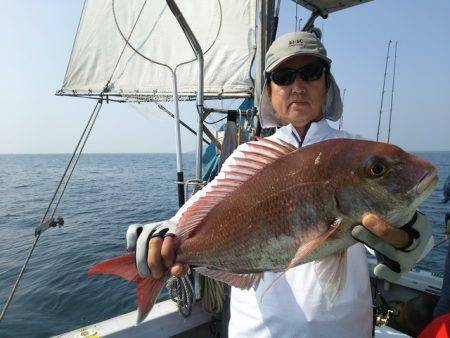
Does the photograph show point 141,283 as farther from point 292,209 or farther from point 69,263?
point 69,263

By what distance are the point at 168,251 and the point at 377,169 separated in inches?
44.5

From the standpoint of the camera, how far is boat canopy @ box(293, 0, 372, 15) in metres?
5.50

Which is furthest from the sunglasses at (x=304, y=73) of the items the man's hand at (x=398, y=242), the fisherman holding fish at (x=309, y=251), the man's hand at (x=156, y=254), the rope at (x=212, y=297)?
the rope at (x=212, y=297)

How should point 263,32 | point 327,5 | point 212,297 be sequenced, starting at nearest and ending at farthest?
point 212,297
point 263,32
point 327,5

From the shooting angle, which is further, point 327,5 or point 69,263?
point 69,263

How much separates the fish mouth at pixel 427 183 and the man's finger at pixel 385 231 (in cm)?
19

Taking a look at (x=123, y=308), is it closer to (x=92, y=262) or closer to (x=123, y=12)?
(x=92, y=262)

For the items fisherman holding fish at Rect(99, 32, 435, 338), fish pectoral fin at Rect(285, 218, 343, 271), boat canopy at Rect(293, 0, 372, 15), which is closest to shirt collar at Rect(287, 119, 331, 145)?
fisherman holding fish at Rect(99, 32, 435, 338)

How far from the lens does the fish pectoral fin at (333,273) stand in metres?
1.60

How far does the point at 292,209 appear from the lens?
5.01ft

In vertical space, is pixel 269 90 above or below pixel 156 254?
above

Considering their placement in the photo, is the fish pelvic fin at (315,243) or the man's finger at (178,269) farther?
the man's finger at (178,269)

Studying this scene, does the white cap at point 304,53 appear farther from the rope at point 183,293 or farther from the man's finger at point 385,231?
the rope at point 183,293

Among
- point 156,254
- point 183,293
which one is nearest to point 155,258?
point 156,254
